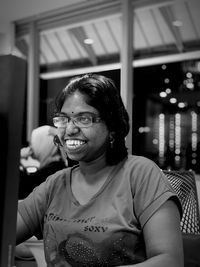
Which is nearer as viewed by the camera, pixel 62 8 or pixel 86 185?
pixel 86 185

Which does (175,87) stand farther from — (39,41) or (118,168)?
(118,168)

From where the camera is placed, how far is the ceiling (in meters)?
4.11

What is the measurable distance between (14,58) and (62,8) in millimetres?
4136

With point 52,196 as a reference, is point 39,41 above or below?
above

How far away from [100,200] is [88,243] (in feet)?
0.38

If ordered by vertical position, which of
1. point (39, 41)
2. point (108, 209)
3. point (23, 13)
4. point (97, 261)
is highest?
point (23, 13)

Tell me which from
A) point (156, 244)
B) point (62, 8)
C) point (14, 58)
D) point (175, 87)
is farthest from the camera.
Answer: point (62, 8)

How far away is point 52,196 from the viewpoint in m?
1.15

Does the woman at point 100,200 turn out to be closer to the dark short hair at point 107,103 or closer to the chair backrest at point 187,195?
the dark short hair at point 107,103

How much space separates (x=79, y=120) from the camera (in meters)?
1.04

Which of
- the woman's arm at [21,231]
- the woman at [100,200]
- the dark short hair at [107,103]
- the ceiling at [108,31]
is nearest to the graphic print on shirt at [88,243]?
the woman at [100,200]

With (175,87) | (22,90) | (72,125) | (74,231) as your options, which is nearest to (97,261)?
(74,231)

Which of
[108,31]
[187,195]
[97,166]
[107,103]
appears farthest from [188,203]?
[108,31]

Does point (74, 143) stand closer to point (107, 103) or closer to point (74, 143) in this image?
point (74, 143)
